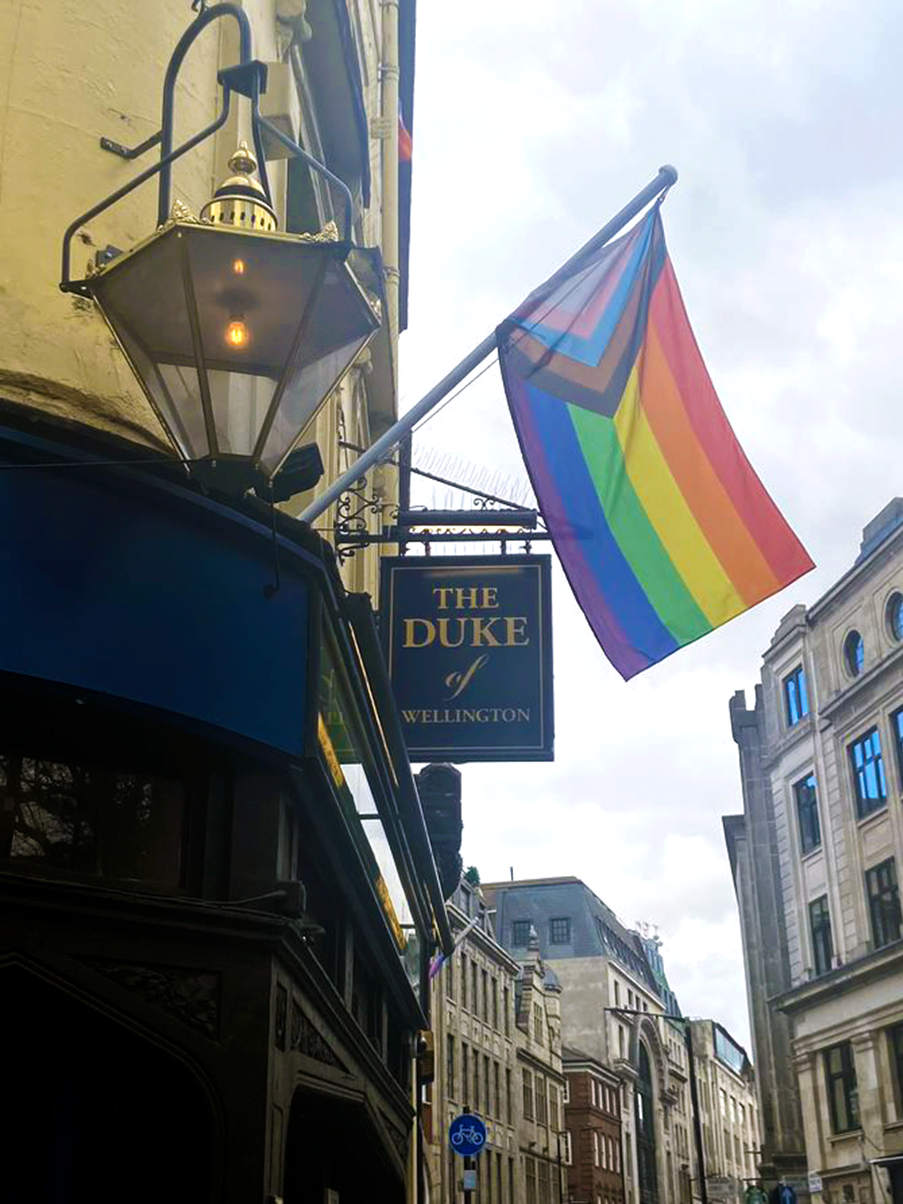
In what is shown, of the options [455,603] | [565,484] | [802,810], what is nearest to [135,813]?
[565,484]

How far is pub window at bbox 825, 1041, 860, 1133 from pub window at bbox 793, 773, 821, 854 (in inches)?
260

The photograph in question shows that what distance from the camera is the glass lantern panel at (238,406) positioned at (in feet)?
18.0

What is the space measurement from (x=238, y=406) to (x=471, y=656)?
6.09 meters

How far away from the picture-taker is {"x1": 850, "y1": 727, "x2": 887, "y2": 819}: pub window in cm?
4006

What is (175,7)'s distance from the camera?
8.11 metres

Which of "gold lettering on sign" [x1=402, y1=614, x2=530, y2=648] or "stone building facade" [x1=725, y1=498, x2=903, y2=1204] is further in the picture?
"stone building facade" [x1=725, y1=498, x2=903, y2=1204]

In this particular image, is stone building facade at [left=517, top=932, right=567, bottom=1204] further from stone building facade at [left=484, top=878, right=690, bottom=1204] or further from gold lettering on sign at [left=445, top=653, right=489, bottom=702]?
gold lettering on sign at [left=445, top=653, right=489, bottom=702]

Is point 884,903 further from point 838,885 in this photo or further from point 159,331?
Answer: point 159,331

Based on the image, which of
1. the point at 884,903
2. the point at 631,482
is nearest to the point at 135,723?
the point at 631,482

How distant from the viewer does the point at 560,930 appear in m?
101

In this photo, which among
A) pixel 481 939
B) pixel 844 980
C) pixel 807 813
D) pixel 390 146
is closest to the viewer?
pixel 390 146

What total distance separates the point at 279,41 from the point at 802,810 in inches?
1570

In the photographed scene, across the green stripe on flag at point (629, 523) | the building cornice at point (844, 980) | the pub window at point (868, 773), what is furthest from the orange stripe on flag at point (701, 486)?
the pub window at point (868, 773)

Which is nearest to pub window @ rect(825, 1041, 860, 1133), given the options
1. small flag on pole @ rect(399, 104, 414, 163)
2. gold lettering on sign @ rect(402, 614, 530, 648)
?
small flag on pole @ rect(399, 104, 414, 163)
